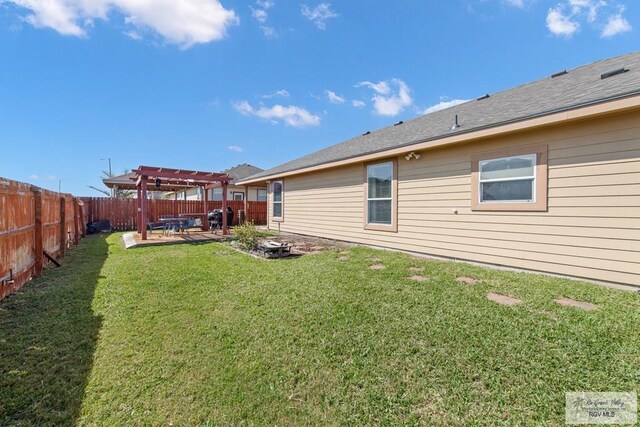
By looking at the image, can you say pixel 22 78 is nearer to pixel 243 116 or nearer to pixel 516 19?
pixel 243 116

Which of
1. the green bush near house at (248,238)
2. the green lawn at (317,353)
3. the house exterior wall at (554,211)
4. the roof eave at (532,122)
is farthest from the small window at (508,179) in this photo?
the green bush near house at (248,238)

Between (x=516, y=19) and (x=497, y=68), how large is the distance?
266 centimetres

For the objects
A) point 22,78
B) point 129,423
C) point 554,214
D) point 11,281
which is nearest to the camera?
point 129,423

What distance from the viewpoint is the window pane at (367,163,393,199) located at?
7.43 m

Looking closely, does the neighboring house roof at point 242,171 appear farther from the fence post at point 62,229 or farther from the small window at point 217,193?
the fence post at point 62,229

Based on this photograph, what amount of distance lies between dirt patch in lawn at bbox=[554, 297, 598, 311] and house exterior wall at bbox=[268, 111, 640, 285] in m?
1.17

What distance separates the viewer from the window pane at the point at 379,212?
7.47 metres

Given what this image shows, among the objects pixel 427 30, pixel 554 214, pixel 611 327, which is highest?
pixel 427 30

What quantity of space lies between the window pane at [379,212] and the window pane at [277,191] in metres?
5.83

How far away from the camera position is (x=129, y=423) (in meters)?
1.95

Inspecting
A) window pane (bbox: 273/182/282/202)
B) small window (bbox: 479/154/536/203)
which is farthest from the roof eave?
window pane (bbox: 273/182/282/202)

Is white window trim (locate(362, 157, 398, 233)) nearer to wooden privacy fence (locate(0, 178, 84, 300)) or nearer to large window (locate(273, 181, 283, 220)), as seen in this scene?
large window (locate(273, 181, 283, 220))

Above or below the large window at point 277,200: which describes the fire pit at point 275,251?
below

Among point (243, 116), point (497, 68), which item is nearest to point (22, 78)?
point (243, 116)
